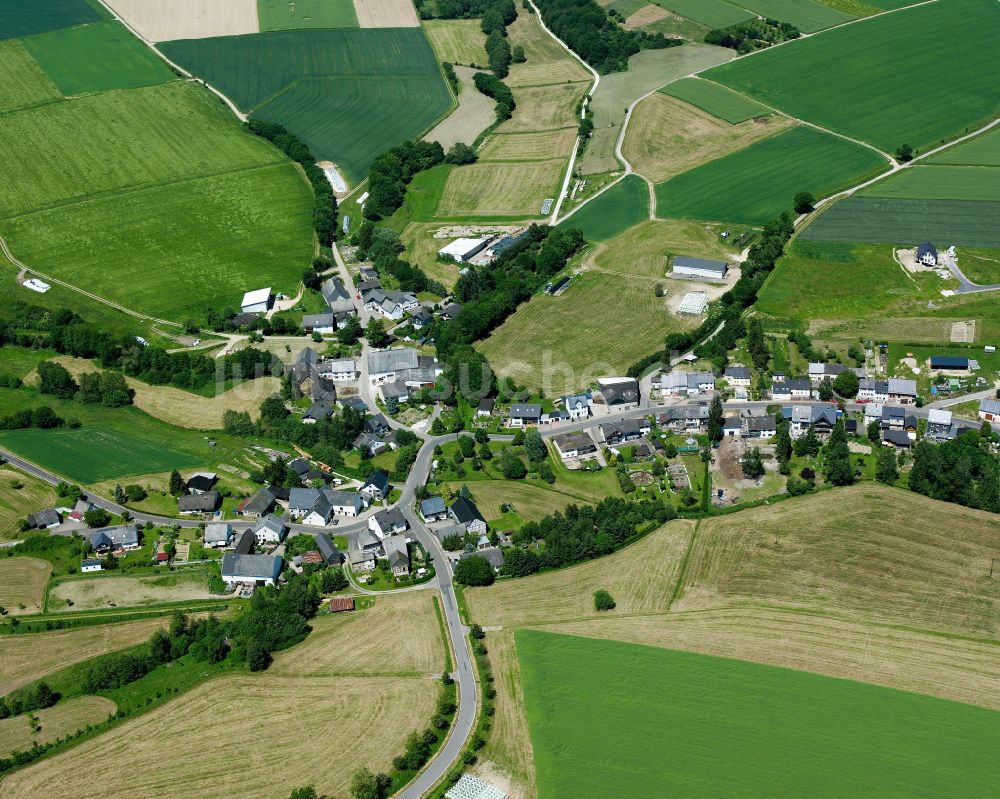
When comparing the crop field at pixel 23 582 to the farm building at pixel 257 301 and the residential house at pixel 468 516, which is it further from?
the farm building at pixel 257 301

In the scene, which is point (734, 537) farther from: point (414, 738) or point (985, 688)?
point (414, 738)

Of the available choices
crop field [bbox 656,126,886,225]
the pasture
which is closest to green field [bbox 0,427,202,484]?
the pasture

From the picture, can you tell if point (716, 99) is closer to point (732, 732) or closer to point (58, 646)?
point (732, 732)

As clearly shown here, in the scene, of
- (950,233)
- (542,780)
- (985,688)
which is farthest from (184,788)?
(950,233)

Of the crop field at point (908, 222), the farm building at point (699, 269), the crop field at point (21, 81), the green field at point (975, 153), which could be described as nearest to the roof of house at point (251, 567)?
the farm building at point (699, 269)

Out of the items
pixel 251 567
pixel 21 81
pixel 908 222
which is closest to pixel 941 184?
pixel 908 222

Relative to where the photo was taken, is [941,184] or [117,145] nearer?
[941,184]
